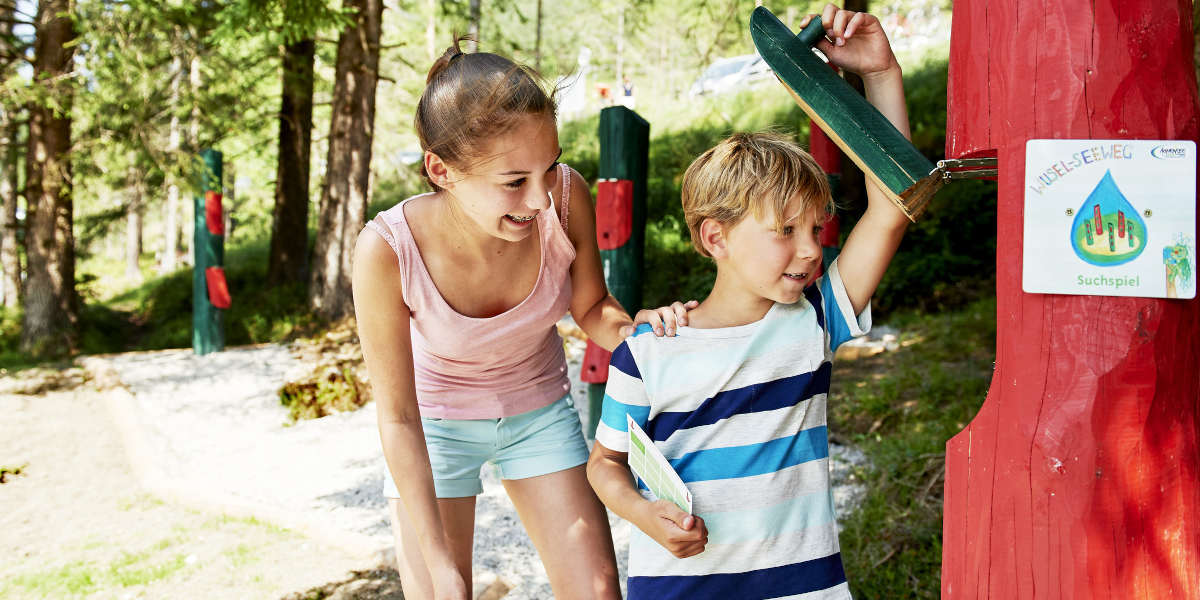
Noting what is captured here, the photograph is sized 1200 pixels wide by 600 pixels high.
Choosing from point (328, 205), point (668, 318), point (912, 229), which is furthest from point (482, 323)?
point (328, 205)

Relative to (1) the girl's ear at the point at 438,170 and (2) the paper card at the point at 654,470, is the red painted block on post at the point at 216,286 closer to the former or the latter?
(1) the girl's ear at the point at 438,170

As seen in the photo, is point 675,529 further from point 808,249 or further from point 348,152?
point 348,152

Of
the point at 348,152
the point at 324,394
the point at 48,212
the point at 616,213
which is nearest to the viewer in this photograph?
the point at 616,213

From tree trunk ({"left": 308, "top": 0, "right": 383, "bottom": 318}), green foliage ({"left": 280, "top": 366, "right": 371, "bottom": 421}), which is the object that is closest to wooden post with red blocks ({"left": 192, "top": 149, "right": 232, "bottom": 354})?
tree trunk ({"left": 308, "top": 0, "right": 383, "bottom": 318})

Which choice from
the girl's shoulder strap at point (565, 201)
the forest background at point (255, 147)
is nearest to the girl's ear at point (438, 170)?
the girl's shoulder strap at point (565, 201)

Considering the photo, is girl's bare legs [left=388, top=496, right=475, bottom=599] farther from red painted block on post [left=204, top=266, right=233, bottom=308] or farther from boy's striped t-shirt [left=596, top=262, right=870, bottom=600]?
red painted block on post [left=204, top=266, right=233, bottom=308]

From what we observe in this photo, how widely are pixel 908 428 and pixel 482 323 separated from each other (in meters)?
3.35

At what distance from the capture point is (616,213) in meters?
4.94

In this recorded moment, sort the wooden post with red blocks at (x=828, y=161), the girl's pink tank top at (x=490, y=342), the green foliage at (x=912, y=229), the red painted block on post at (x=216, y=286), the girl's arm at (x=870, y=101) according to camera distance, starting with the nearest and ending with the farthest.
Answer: the girl's arm at (x=870, y=101), the girl's pink tank top at (x=490, y=342), the wooden post with red blocks at (x=828, y=161), the green foliage at (x=912, y=229), the red painted block on post at (x=216, y=286)

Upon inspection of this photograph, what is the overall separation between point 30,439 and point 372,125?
4.41m

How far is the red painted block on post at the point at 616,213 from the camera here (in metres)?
4.94

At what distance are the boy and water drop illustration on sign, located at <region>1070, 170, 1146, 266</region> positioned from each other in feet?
1.19

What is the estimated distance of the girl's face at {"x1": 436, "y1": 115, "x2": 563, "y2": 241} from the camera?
2.01 meters

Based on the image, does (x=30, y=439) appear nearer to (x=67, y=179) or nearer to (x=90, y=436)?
(x=90, y=436)
